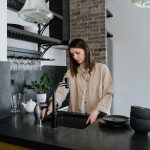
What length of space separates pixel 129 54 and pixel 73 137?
9.78ft

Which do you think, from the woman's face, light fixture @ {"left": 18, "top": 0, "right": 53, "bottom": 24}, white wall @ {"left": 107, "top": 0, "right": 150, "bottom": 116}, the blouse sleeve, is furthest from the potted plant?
white wall @ {"left": 107, "top": 0, "right": 150, "bottom": 116}

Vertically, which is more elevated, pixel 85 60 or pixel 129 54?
pixel 129 54

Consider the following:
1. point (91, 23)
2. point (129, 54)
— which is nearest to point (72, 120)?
point (91, 23)

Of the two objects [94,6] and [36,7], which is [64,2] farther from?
[36,7]

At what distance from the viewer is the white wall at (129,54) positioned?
3.90 meters

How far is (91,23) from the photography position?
3605mm

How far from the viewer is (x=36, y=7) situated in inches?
67.4

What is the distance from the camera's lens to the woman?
2148 mm

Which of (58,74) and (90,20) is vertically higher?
(90,20)

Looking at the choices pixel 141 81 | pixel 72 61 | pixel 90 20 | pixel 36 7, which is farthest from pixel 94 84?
pixel 141 81

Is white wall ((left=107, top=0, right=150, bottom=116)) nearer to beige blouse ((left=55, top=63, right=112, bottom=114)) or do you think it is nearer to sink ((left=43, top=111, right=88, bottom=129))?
beige blouse ((left=55, top=63, right=112, bottom=114))

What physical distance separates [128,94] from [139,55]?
0.77 meters

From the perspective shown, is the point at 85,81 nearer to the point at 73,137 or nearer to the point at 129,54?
the point at 73,137

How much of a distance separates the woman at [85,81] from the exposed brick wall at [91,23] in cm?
136
